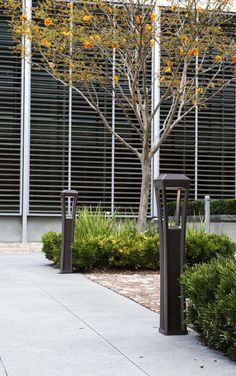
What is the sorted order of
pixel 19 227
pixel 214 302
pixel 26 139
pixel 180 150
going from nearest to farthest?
pixel 214 302
pixel 26 139
pixel 19 227
pixel 180 150

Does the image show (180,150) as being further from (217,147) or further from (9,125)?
(9,125)

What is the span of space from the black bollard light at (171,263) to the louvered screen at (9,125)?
1742 centimetres

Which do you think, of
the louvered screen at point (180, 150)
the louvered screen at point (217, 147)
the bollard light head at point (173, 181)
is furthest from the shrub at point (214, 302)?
the louvered screen at point (217, 147)

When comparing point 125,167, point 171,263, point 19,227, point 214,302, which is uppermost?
point 125,167

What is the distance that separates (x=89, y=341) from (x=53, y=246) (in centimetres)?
814

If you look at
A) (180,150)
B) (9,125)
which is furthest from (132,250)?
(180,150)

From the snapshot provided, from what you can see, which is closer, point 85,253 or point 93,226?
point 85,253

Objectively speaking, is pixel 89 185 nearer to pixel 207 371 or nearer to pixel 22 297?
pixel 22 297

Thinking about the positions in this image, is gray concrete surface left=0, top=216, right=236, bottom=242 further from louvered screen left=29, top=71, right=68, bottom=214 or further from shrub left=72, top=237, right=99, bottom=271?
shrub left=72, top=237, right=99, bottom=271

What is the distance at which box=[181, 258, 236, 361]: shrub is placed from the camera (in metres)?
5.61

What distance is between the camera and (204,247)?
1320cm

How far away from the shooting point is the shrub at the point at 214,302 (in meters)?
5.61

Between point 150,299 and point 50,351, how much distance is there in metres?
3.73

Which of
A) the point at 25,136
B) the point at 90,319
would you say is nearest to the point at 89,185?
the point at 25,136
